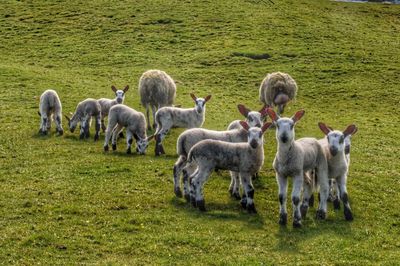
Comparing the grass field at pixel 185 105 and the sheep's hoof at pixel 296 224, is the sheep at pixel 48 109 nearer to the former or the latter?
the grass field at pixel 185 105

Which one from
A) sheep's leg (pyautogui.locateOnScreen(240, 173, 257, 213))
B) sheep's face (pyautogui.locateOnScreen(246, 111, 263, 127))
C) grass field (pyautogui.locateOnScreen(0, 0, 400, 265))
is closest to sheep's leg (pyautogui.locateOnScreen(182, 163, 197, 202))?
grass field (pyautogui.locateOnScreen(0, 0, 400, 265))

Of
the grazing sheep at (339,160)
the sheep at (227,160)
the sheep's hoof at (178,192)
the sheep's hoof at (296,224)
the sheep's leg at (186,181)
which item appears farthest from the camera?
the sheep's hoof at (178,192)

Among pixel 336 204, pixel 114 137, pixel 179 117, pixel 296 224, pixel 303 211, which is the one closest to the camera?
pixel 296 224

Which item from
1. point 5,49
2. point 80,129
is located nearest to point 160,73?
point 80,129

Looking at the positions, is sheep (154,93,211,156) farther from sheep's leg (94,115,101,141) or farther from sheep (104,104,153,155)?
sheep's leg (94,115,101,141)

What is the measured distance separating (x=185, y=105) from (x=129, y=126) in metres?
11.0

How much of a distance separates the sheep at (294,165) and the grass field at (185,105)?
16.5 inches

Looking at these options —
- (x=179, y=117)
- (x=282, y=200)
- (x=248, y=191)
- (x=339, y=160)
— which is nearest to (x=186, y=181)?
(x=248, y=191)

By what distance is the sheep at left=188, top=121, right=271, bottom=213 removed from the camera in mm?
15188

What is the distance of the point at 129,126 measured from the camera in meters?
21.9

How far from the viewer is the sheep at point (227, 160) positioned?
49.8ft

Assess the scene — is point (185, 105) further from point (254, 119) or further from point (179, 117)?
point (254, 119)

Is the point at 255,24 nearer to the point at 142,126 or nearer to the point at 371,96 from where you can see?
the point at 371,96

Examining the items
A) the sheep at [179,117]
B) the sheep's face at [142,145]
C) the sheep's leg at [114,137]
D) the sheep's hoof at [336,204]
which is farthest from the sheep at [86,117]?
the sheep's hoof at [336,204]
